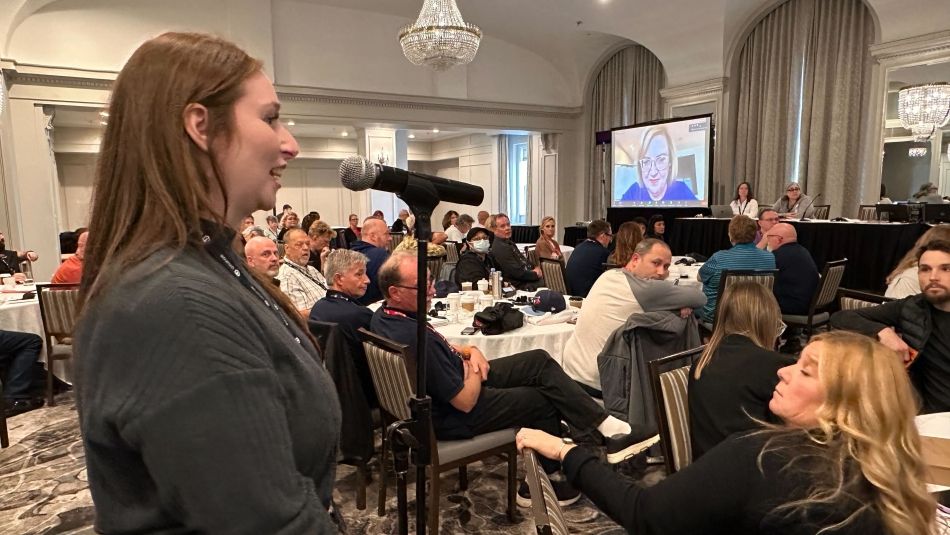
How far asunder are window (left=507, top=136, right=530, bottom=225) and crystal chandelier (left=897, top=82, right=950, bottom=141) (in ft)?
28.8

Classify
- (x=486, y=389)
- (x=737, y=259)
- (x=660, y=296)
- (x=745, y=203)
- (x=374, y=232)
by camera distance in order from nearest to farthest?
(x=486, y=389), (x=660, y=296), (x=737, y=259), (x=374, y=232), (x=745, y=203)

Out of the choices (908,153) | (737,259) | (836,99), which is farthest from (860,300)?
(908,153)

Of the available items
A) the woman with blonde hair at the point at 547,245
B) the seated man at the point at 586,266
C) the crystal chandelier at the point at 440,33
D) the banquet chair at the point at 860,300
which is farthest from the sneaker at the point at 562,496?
the crystal chandelier at the point at 440,33

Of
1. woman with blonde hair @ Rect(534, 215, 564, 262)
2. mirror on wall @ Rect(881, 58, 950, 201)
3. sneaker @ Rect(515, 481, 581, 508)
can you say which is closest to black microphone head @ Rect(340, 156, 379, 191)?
sneaker @ Rect(515, 481, 581, 508)

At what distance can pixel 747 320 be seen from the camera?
2.12m

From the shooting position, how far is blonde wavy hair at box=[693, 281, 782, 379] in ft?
6.95

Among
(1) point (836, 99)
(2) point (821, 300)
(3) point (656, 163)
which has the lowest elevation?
(2) point (821, 300)

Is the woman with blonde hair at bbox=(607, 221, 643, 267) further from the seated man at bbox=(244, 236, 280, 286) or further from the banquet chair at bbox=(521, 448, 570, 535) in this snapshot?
the banquet chair at bbox=(521, 448, 570, 535)

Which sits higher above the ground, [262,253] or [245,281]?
[245,281]

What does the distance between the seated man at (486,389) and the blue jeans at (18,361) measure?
3321mm

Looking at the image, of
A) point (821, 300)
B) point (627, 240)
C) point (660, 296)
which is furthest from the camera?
point (821, 300)

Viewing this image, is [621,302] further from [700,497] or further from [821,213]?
[821,213]

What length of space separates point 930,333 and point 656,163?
8.24 meters

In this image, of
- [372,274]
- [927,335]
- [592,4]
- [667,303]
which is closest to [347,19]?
[592,4]
